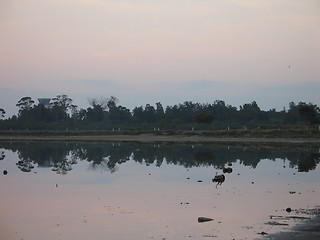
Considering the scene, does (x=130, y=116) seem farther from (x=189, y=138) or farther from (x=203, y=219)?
(x=203, y=219)

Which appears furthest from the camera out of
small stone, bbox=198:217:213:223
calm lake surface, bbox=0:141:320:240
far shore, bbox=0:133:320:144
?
far shore, bbox=0:133:320:144

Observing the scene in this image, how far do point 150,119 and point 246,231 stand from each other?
4166 inches

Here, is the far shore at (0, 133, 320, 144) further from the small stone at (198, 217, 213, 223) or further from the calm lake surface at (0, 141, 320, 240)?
the small stone at (198, 217, 213, 223)

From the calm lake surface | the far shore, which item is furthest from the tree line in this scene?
the calm lake surface

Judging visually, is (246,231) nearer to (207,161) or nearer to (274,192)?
(274,192)

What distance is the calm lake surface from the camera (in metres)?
14.5

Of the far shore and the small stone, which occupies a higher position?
the far shore

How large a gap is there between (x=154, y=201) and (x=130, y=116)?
106826mm

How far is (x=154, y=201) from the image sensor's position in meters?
19.7

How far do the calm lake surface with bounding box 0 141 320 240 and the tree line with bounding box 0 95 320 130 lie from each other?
208 feet

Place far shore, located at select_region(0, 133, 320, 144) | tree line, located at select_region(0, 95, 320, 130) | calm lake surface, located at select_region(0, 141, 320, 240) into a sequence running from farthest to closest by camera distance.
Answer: tree line, located at select_region(0, 95, 320, 130) < far shore, located at select_region(0, 133, 320, 144) < calm lake surface, located at select_region(0, 141, 320, 240)

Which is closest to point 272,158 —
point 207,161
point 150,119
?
point 207,161

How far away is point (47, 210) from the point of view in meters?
17.9

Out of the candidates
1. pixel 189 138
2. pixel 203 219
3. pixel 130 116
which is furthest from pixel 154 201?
pixel 130 116
